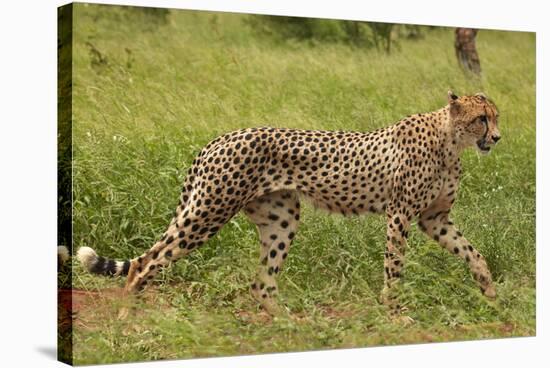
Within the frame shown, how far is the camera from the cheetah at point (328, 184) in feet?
20.5

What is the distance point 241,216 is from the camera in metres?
6.52

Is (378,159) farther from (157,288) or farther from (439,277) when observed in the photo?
(157,288)

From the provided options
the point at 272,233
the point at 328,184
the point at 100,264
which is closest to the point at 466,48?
the point at 328,184

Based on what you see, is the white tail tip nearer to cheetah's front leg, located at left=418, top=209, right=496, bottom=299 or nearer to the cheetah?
the cheetah

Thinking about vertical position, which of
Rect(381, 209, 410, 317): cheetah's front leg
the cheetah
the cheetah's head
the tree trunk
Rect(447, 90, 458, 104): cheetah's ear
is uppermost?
A: the tree trunk

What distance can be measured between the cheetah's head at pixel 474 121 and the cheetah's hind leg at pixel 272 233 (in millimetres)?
1094

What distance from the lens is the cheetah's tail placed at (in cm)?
594

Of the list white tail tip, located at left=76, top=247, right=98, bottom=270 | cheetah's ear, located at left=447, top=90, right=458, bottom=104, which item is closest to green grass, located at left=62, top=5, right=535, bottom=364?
white tail tip, located at left=76, top=247, right=98, bottom=270

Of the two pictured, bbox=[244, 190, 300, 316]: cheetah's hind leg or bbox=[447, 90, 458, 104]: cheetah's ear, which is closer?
bbox=[244, 190, 300, 316]: cheetah's hind leg

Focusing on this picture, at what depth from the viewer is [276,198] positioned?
6445mm

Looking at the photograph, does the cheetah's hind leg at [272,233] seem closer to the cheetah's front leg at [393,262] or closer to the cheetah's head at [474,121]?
the cheetah's front leg at [393,262]

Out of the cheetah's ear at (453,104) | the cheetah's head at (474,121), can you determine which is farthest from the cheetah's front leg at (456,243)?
the cheetah's ear at (453,104)

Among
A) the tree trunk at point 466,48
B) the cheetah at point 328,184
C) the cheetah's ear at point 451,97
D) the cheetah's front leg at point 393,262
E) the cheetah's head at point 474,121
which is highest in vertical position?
the tree trunk at point 466,48

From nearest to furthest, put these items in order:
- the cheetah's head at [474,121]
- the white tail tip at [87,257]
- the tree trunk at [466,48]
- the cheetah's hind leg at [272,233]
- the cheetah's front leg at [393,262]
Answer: the white tail tip at [87,257] < the cheetah's hind leg at [272,233] < the cheetah's front leg at [393,262] < the cheetah's head at [474,121] < the tree trunk at [466,48]
